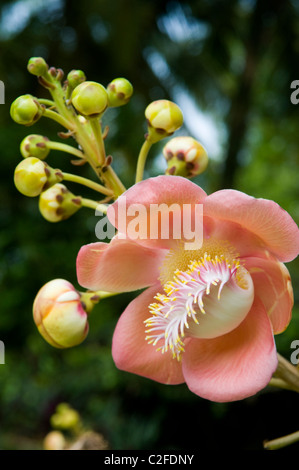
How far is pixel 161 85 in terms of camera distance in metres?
5.95

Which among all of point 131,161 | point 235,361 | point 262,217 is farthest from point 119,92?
point 131,161

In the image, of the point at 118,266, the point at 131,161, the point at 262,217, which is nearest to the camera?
the point at 262,217

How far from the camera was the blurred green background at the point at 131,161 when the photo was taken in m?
1.95

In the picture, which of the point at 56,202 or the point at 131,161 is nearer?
the point at 56,202

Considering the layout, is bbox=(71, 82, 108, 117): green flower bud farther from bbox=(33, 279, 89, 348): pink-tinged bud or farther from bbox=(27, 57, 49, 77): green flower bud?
bbox=(33, 279, 89, 348): pink-tinged bud

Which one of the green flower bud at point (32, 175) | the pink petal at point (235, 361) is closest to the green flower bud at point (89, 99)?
the green flower bud at point (32, 175)

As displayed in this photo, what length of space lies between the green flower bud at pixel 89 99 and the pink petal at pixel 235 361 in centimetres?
34

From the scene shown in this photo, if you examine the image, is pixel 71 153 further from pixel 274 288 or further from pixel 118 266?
pixel 274 288

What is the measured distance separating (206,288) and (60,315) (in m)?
0.20

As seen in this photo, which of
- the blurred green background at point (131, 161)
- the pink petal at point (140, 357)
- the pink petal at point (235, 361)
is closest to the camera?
the pink petal at point (235, 361)

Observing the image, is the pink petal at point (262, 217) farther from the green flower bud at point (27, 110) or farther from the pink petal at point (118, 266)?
the green flower bud at point (27, 110)
